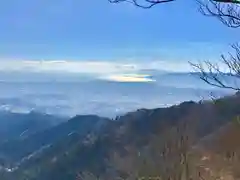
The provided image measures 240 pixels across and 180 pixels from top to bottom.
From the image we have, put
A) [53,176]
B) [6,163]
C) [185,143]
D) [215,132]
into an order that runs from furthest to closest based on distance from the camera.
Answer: [6,163], [53,176], [215,132], [185,143]

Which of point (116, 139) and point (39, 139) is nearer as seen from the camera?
point (116, 139)

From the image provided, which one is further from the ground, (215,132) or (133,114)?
(215,132)

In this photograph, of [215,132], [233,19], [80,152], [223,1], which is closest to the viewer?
[223,1]

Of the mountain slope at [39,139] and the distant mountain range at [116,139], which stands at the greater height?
the distant mountain range at [116,139]

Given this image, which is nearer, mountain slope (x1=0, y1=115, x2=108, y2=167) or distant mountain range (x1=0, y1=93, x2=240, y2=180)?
distant mountain range (x1=0, y1=93, x2=240, y2=180)

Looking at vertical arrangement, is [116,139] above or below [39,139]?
above

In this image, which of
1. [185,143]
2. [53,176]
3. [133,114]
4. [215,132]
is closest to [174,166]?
[185,143]

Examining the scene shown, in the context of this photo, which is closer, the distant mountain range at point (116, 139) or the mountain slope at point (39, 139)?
the distant mountain range at point (116, 139)

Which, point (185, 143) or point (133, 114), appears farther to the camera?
point (133, 114)

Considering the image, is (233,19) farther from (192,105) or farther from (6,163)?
(6,163)

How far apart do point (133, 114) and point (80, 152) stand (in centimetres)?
2428

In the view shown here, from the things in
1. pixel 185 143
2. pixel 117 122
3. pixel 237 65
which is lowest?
pixel 117 122

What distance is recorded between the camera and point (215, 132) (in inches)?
2516

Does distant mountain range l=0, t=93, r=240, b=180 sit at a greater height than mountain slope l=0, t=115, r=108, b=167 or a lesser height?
greater
